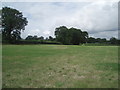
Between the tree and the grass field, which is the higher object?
the tree

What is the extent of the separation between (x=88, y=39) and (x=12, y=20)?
56.9 meters

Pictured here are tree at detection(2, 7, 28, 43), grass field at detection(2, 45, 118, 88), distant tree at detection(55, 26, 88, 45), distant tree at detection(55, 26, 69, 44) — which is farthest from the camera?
distant tree at detection(55, 26, 88, 45)

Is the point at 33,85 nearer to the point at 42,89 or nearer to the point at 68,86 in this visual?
the point at 42,89

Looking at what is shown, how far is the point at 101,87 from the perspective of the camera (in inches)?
143

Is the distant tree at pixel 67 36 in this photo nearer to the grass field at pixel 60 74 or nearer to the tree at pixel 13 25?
the tree at pixel 13 25

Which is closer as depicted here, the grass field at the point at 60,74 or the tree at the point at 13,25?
the grass field at the point at 60,74

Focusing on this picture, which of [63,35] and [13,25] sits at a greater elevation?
[13,25]

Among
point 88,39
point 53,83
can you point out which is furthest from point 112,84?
point 88,39

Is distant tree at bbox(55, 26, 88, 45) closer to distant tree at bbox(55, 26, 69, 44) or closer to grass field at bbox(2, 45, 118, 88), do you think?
distant tree at bbox(55, 26, 69, 44)

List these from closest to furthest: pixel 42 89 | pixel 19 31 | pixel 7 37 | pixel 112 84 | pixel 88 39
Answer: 1. pixel 42 89
2. pixel 112 84
3. pixel 7 37
4. pixel 19 31
5. pixel 88 39

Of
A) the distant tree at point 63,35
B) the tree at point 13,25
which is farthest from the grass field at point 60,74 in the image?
the distant tree at point 63,35

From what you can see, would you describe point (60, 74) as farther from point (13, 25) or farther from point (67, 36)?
point (67, 36)

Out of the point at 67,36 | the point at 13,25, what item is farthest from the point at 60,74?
the point at 67,36

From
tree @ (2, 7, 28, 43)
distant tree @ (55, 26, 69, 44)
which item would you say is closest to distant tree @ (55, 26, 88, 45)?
distant tree @ (55, 26, 69, 44)
